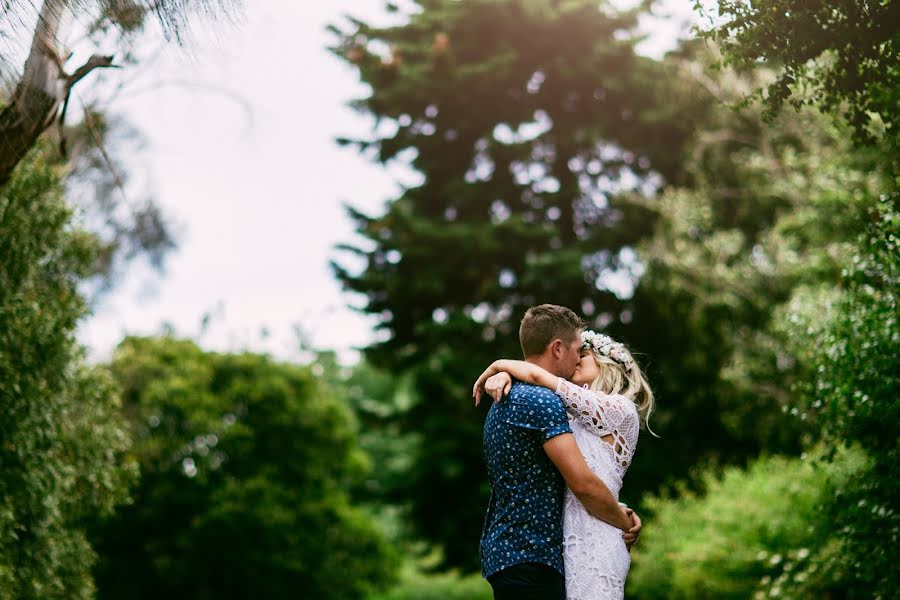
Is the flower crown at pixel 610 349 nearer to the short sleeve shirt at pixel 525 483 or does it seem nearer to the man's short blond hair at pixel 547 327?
the man's short blond hair at pixel 547 327

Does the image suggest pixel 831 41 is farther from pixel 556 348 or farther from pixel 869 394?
pixel 556 348

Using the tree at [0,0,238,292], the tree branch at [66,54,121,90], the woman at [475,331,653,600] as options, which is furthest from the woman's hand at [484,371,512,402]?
the tree branch at [66,54,121,90]

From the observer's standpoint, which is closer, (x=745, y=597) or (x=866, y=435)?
(x=866, y=435)

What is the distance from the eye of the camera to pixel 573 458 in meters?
3.62

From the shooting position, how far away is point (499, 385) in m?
3.81

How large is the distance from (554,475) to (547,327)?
0.60 metres

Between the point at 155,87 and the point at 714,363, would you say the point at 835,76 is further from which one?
the point at 714,363

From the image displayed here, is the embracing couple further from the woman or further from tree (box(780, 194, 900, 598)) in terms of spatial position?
tree (box(780, 194, 900, 598))

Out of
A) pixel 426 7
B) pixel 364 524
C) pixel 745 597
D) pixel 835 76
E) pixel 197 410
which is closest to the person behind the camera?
pixel 835 76

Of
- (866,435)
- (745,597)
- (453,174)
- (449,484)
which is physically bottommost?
(866,435)

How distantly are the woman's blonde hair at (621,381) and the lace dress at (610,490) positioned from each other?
0.16 meters

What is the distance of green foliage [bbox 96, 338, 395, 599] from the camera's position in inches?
931

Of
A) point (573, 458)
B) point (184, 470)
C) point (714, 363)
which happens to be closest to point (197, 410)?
point (184, 470)

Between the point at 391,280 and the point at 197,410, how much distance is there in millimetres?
8642
